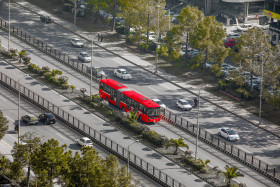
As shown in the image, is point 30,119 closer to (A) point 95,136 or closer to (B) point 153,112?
(A) point 95,136

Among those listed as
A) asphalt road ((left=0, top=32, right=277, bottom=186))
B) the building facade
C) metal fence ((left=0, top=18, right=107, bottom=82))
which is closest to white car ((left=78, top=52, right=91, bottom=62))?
metal fence ((left=0, top=18, right=107, bottom=82))

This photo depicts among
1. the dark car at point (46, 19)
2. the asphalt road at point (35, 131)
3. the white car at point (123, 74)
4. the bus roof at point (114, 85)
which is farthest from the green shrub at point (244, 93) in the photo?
the dark car at point (46, 19)

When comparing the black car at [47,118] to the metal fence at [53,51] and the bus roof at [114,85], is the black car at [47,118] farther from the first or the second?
the metal fence at [53,51]

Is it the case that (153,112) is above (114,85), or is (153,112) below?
below

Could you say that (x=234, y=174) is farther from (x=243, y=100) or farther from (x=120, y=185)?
(x=243, y=100)

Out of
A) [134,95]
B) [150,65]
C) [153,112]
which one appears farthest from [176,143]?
[150,65]

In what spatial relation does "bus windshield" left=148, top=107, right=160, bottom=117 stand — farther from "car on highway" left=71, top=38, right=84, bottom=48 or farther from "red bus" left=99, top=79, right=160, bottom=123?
"car on highway" left=71, top=38, right=84, bottom=48
